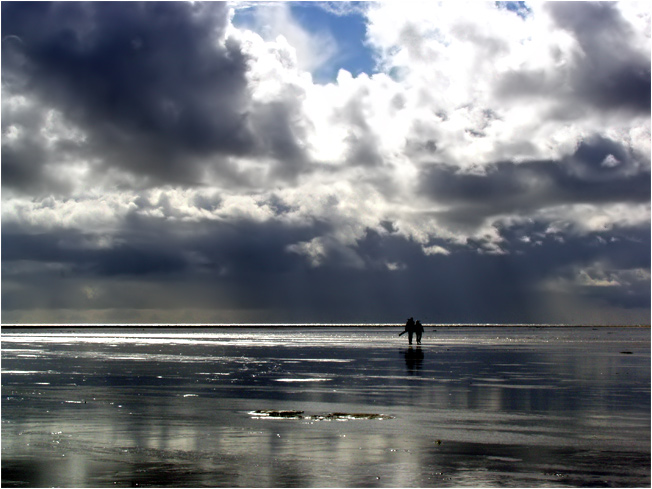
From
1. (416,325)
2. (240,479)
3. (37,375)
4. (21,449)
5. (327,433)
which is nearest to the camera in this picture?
(240,479)

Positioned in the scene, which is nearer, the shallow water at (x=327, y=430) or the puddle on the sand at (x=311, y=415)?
the shallow water at (x=327, y=430)

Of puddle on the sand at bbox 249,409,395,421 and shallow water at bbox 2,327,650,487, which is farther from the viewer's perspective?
puddle on the sand at bbox 249,409,395,421

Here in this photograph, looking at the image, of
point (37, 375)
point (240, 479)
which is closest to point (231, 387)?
point (37, 375)

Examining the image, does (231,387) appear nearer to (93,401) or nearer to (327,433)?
(93,401)

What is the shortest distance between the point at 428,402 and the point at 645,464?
956 cm

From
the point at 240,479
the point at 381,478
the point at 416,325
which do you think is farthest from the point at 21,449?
the point at 416,325

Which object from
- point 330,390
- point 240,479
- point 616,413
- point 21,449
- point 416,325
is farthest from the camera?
point 416,325

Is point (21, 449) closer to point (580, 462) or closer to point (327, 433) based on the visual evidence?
point (327, 433)

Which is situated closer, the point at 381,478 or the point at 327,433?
the point at 381,478

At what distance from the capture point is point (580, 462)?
44.4ft

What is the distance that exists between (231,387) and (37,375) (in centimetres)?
967

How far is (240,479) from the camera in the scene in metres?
12.0

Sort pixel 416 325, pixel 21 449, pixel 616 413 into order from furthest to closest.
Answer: pixel 416 325 < pixel 616 413 < pixel 21 449

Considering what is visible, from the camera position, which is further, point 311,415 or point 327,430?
point 311,415
